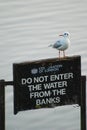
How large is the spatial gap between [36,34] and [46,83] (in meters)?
3.85

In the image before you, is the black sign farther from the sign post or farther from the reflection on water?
the reflection on water

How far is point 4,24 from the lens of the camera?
8.16m

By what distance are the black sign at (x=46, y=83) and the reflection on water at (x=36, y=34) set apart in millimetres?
932

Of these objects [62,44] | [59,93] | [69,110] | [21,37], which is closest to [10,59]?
[21,37]

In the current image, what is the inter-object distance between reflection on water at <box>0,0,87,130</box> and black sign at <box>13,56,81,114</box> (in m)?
0.93

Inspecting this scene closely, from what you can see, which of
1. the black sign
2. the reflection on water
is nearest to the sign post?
the black sign

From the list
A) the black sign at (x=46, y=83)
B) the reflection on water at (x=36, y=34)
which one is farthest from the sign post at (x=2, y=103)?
the reflection on water at (x=36, y=34)

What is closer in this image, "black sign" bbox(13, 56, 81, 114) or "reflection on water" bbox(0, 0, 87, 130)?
"black sign" bbox(13, 56, 81, 114)

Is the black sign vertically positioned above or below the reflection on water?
below

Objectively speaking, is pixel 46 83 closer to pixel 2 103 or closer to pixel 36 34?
pixel 2 103

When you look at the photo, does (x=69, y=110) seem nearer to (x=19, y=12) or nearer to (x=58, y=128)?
(x=58, y=128)

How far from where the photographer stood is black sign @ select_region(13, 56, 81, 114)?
3805 mm

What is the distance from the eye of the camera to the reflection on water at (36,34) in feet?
16.7

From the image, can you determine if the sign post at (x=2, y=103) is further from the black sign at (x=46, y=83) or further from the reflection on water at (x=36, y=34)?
the reflection on water at (x=36, y=34)
